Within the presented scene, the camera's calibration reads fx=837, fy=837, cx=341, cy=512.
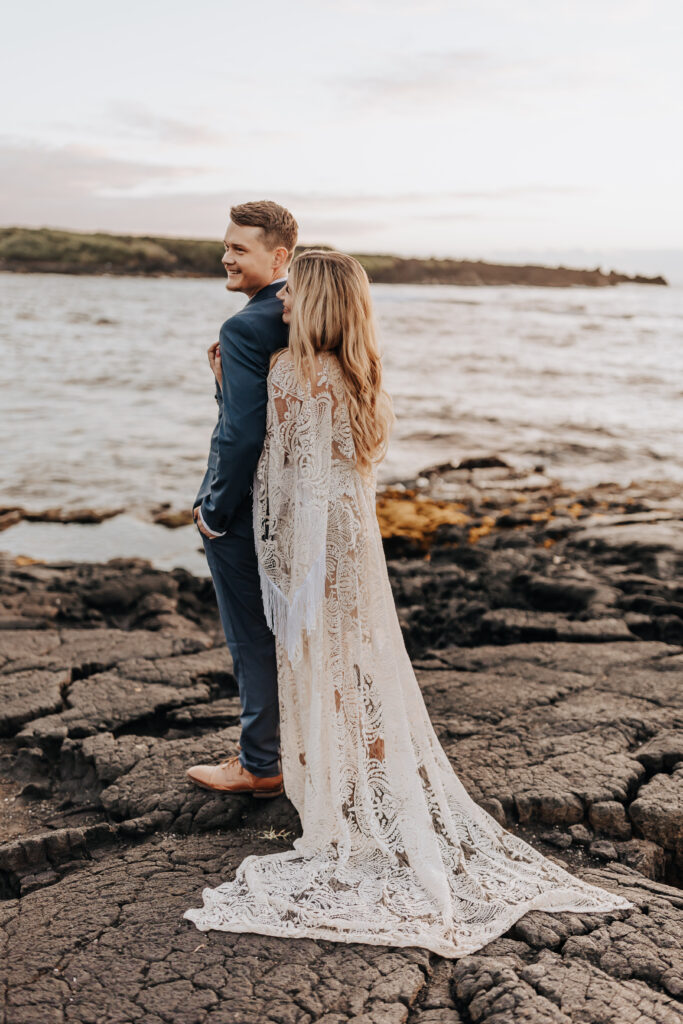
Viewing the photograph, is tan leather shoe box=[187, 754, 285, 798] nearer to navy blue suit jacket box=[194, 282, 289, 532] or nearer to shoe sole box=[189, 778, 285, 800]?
shoe sole box=[189, 778, 285, 800]

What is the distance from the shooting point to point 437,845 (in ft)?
10.0

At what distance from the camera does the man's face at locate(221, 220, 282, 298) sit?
3.16 meters

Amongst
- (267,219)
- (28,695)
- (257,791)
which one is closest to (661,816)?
(257,791)

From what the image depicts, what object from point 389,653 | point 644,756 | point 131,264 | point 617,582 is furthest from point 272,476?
point 131,264

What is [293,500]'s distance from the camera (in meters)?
3.21

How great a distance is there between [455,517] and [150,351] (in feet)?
73.8

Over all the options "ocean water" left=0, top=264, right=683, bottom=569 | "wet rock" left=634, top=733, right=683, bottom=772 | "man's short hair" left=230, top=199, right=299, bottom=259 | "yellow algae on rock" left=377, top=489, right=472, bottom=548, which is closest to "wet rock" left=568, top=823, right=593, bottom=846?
"wet rock" left=634, top=733, right=683, bottom=772

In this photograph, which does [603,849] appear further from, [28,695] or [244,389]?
[28,695]

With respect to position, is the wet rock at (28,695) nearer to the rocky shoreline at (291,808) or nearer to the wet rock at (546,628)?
the rocky shoreline at (291,808)

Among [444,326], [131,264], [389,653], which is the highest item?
[131,264]

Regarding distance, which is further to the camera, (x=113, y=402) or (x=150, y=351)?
(x=150, y=351)

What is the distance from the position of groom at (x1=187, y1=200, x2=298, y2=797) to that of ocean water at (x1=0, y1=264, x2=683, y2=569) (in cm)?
454

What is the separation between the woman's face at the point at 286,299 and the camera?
3.04m

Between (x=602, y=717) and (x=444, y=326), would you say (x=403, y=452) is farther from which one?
(x=444, y=326)
